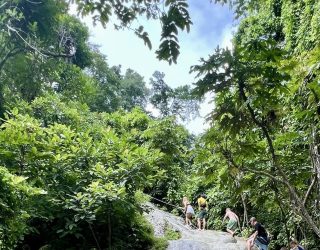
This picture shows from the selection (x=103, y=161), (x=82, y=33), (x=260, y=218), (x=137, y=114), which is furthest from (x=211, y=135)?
(x=82, y=33)

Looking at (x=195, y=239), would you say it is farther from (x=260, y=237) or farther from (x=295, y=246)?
(x=295, y=246)

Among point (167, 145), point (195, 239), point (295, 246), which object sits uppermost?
point (167, 145)

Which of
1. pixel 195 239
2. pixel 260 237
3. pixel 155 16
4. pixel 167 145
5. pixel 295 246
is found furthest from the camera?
pixel 167 145

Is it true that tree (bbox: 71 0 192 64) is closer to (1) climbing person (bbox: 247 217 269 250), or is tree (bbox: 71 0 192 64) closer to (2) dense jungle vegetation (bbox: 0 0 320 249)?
(2) dense jungle vegetation (bbox: 0 0 320 249)

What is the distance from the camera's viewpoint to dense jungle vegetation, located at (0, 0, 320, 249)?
11.1ft

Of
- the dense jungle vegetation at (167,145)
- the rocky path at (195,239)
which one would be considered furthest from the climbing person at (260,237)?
the rocky path at (195,239)

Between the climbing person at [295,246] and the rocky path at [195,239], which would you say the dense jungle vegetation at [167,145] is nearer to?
the climbing person at [295,246]

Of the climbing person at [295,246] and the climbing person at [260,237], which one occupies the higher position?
the climbing person at [260,237]

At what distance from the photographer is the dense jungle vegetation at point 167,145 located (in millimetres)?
3389

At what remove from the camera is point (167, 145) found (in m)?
16.8

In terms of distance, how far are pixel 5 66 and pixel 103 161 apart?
9899 mm

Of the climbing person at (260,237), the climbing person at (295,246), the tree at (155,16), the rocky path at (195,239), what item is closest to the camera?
the tree at (155,16)

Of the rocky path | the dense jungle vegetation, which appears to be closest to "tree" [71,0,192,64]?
the dense jungle vegetation

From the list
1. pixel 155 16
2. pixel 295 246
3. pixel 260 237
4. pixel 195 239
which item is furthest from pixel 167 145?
pixel 155 16
